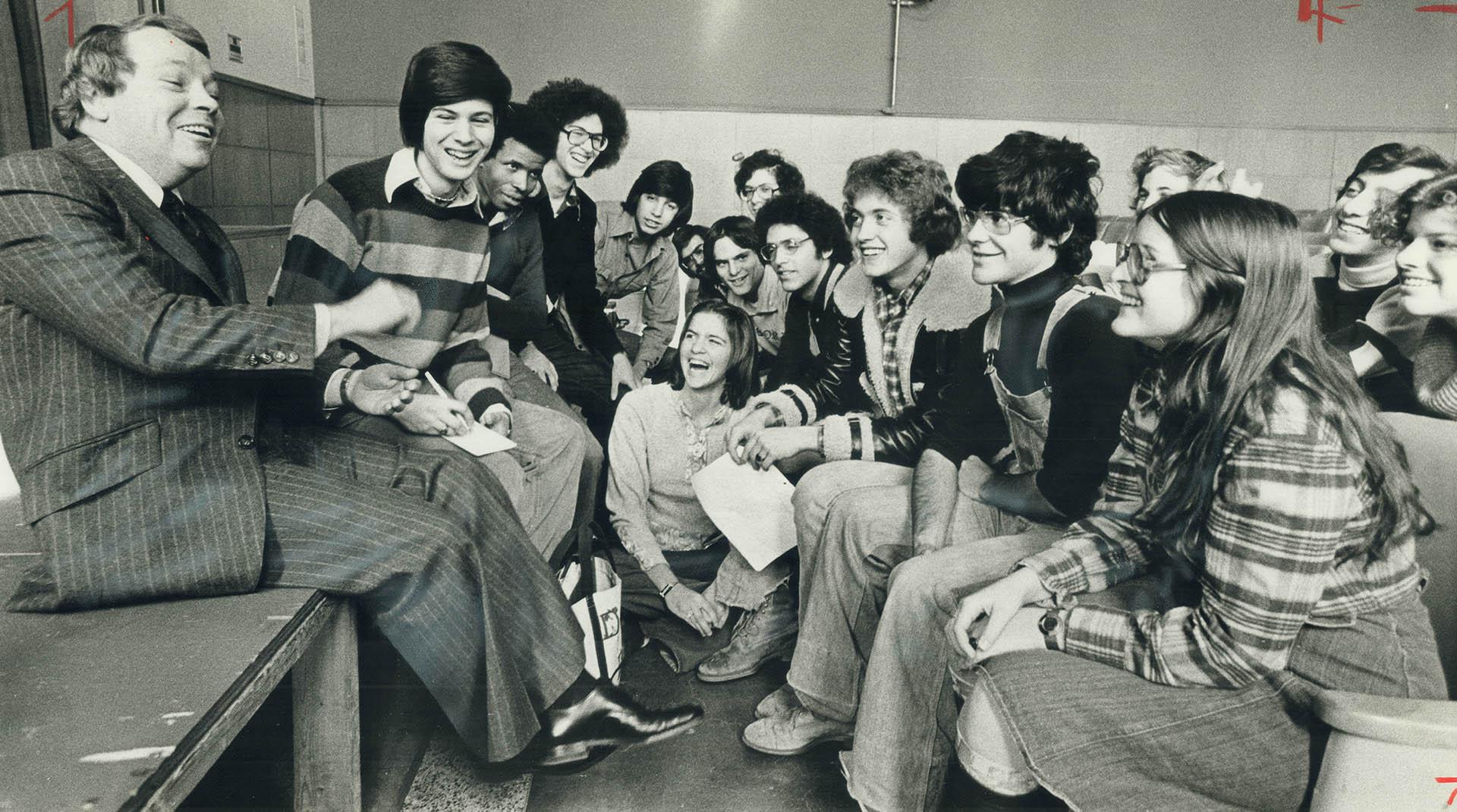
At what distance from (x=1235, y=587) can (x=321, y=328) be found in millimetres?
1392

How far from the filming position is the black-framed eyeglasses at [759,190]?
2.08m

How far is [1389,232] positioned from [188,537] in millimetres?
2068

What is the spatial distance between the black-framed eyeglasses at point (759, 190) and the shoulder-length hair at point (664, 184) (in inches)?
4.6

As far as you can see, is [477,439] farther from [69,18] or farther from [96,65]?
[69,18]

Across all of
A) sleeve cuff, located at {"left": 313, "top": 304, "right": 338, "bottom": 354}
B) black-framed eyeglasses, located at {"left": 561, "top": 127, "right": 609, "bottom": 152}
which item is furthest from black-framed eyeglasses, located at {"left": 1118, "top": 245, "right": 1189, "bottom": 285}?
sleeve cuff, located at {"left": 313, "top": 304, "right": 338, "bottom": 354}

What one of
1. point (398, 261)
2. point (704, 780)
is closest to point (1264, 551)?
point (704, 780)

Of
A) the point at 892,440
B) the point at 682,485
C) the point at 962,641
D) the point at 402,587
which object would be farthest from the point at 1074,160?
the point at 402,587

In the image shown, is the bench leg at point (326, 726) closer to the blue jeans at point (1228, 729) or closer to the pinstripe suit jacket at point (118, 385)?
the pinstripe suit jacket at point (118, 385)

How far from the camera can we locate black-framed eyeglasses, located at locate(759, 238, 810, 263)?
231 cm

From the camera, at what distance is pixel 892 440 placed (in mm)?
2199

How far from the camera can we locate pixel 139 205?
4.82 feet

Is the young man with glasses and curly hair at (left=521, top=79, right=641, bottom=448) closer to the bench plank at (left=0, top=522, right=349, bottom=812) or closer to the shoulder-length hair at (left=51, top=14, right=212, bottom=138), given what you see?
the shoulder-length hair at (left=51, top=14, right=212, bottom=138)

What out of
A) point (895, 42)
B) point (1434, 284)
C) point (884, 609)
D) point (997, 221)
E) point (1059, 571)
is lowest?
point (884, 609)

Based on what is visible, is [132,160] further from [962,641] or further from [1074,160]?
[1074,160]
